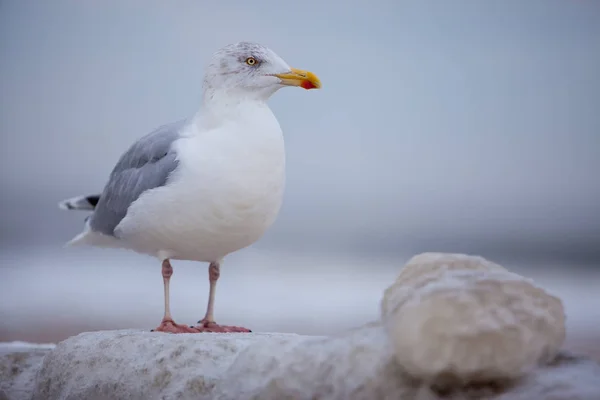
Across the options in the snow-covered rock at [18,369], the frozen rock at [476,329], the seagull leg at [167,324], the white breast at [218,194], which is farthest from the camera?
the snow-covered rock at [18,369]

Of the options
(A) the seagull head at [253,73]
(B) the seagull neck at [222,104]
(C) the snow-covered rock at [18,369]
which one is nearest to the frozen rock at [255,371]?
(C) the snow-covered rock at [18,369]

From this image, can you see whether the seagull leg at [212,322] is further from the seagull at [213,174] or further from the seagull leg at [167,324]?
the seagull leg at [167,324]

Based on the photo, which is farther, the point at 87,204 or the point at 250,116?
the point at 87,204

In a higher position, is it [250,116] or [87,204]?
[250,116]

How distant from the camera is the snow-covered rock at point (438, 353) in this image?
1.76 metres

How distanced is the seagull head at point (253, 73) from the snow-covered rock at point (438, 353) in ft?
4.50

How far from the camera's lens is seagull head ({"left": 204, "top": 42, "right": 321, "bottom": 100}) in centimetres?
333

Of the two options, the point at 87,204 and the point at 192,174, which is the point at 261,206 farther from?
the point at 87,204

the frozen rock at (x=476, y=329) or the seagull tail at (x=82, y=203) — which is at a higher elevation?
the frozen rock at (x=476, y=329)

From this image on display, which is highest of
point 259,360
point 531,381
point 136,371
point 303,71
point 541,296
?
point 303,71

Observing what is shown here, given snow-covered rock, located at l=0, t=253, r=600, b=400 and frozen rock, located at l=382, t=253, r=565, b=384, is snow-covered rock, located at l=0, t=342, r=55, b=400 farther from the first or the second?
frozen rock, located at l=382, t=253, r=565, b=384

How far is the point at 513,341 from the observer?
178cm

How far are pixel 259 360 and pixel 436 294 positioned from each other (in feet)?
2.11

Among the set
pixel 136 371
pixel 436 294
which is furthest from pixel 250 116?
pixel 436 294
